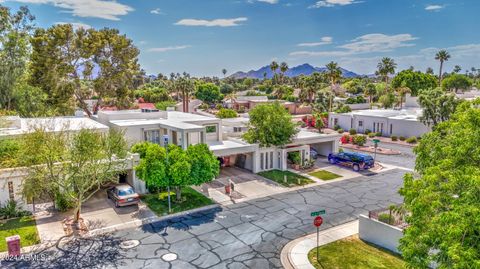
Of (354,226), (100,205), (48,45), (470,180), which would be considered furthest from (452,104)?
(48,45)

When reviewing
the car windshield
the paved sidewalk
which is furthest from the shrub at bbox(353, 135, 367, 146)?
the car windshield

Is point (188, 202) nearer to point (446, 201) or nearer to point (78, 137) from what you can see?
point (78, 137)

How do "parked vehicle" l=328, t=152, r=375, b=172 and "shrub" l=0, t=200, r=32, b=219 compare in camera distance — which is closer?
"shrub" l=0, t=200, r=32, b=219

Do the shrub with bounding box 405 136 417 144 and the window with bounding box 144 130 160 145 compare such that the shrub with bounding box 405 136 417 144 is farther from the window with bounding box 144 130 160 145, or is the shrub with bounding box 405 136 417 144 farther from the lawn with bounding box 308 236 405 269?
the window with bounding box 144 130 160 145

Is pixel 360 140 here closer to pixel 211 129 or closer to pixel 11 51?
pixel 211 129

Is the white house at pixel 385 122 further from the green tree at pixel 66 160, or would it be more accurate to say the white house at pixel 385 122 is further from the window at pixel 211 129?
the green tree at pixel 66 160

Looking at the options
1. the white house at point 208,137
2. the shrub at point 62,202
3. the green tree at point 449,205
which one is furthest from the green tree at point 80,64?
the green tree at point 449,205

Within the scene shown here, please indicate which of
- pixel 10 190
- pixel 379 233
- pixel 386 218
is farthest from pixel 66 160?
pixel 386 218
